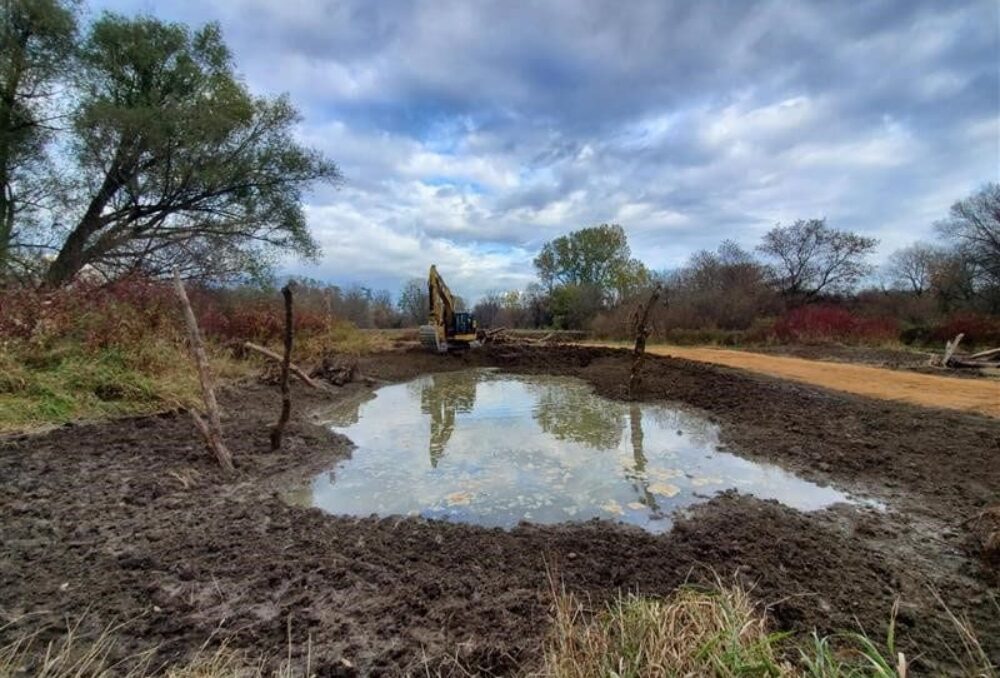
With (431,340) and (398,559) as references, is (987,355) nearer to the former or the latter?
(431,340)

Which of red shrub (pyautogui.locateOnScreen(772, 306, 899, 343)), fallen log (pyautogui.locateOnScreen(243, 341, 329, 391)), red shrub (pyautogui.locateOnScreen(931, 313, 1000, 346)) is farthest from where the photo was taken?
red shrub (pyautogui.locateOnScreen(772, 306, 899, 343))

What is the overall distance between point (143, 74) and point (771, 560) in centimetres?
1752

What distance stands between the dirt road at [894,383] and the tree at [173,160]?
14693 millimetres

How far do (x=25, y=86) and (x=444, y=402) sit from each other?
12121mm

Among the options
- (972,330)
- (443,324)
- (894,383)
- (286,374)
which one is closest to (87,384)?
(286,374)

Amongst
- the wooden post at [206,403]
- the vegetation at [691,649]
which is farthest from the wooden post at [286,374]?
the vegetation at [691,649]

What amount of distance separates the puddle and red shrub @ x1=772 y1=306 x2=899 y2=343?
1702 cm

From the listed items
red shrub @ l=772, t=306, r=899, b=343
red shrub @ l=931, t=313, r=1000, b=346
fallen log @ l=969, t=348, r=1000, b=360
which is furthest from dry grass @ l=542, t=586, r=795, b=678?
red shrub @ l=772, t=306, r=899, b=343

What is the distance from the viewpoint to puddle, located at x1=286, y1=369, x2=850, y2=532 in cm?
546

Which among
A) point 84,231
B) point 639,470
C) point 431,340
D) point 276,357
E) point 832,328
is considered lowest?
point 639,470

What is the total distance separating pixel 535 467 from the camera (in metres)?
6.85

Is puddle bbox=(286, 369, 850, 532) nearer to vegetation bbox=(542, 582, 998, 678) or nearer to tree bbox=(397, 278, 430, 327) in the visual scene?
vegetation bbox=(542, 582, 998, 678)

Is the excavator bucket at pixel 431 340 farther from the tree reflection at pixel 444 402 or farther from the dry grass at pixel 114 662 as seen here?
the dry grass at pixel 114 662

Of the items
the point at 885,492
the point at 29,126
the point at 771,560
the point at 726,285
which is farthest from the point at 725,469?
the point at 726,285
